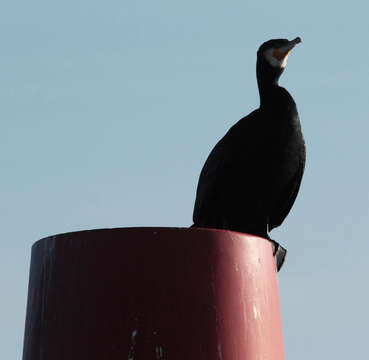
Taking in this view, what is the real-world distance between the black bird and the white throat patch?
41 cm

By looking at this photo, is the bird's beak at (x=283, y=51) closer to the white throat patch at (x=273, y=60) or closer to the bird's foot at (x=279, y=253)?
the white throat patch at (x=273, y=60)

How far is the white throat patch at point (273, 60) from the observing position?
5.64m

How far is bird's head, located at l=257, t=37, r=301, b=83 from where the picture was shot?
559 centimetres

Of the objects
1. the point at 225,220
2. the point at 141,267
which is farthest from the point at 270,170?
the point at 141,267

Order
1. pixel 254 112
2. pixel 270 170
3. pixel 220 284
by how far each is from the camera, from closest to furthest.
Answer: pixel 220 284 < pixel 270 170 < pixel 254 112

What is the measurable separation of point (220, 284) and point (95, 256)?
0.44m

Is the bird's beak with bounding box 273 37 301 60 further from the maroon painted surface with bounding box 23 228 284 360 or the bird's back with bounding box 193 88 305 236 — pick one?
the maroon painted surface with bounding box 23 228 284 360

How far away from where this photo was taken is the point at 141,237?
259cm

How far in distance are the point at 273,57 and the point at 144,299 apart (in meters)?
3.50

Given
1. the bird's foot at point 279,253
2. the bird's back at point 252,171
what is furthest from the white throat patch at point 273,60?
the bird's foot at point 279,253

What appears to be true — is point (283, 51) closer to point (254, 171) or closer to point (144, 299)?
point (254, 171)

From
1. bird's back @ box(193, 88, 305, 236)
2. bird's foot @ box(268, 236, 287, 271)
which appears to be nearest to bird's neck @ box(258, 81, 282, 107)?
bird's back @ box(193, 88, 305, 236)

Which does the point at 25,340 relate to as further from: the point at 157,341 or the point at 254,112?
the point at 254,112

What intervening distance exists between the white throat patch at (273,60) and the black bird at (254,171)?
405 millimetres
